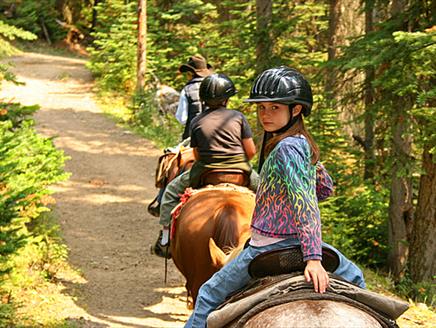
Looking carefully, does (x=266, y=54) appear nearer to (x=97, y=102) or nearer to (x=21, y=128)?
(x=21, y=128)

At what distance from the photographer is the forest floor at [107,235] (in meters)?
8.98

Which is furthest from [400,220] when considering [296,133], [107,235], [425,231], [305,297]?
[305,297]

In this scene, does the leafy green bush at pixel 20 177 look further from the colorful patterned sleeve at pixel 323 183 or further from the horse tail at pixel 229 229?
the colorful patterned sleeve at pixel 323 183

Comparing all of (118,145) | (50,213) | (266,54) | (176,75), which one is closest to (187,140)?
(50,213)

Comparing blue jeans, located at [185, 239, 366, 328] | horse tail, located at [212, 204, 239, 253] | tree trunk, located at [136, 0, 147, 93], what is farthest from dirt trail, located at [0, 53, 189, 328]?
blue jeans, located at [185, 239, 366, 328]

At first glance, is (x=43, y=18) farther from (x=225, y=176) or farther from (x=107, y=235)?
(x=225, y=176)

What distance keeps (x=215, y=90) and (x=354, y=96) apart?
4.95 m

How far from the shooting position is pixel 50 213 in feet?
43.3

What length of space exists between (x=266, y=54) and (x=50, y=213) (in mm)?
5735

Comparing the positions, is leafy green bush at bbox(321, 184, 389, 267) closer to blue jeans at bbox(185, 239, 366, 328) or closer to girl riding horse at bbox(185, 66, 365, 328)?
blue jeans at bbox(185, 239, 366, 328)

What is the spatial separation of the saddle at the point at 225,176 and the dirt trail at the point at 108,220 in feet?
7.60

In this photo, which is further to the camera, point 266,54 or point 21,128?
point 266,54

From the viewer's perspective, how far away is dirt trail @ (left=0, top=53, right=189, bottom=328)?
9.23 metres

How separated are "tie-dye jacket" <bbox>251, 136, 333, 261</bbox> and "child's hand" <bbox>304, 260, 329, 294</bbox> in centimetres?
4
